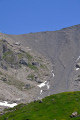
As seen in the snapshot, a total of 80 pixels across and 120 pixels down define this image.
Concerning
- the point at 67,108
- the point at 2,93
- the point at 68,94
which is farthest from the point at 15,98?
the point at 67,108

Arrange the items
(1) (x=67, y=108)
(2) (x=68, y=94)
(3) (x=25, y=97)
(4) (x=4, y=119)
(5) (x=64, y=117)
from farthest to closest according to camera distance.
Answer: (3) (x=25, y=97) < (2) (x=68, y=94) < (4) (x=4, y=119) < (1) (x=67, y=108) < (5) (x=64, y=117)

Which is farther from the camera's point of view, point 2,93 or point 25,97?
point 25,97

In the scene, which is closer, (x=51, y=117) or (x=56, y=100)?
(x=51, y=117)

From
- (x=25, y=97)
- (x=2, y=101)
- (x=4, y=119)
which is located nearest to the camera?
(x=4, y=119)

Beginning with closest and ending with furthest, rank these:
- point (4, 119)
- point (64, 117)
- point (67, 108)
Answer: point (64, 117), point (67, 108), point (4, 119)

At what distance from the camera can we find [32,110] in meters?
63.7

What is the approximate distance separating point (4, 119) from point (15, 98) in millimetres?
114656

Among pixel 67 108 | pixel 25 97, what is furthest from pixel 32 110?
pixel 25 97

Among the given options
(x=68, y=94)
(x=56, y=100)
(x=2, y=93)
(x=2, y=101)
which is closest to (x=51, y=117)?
(x=56, y=100)

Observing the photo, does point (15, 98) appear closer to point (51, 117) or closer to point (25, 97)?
point (25, 97)

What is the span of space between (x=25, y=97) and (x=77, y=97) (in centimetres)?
12353

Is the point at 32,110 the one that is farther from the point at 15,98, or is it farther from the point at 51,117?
the point at 15,98

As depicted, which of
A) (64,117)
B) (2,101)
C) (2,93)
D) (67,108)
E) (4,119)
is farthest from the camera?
(2,93)

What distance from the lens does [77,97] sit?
68.4 meters
